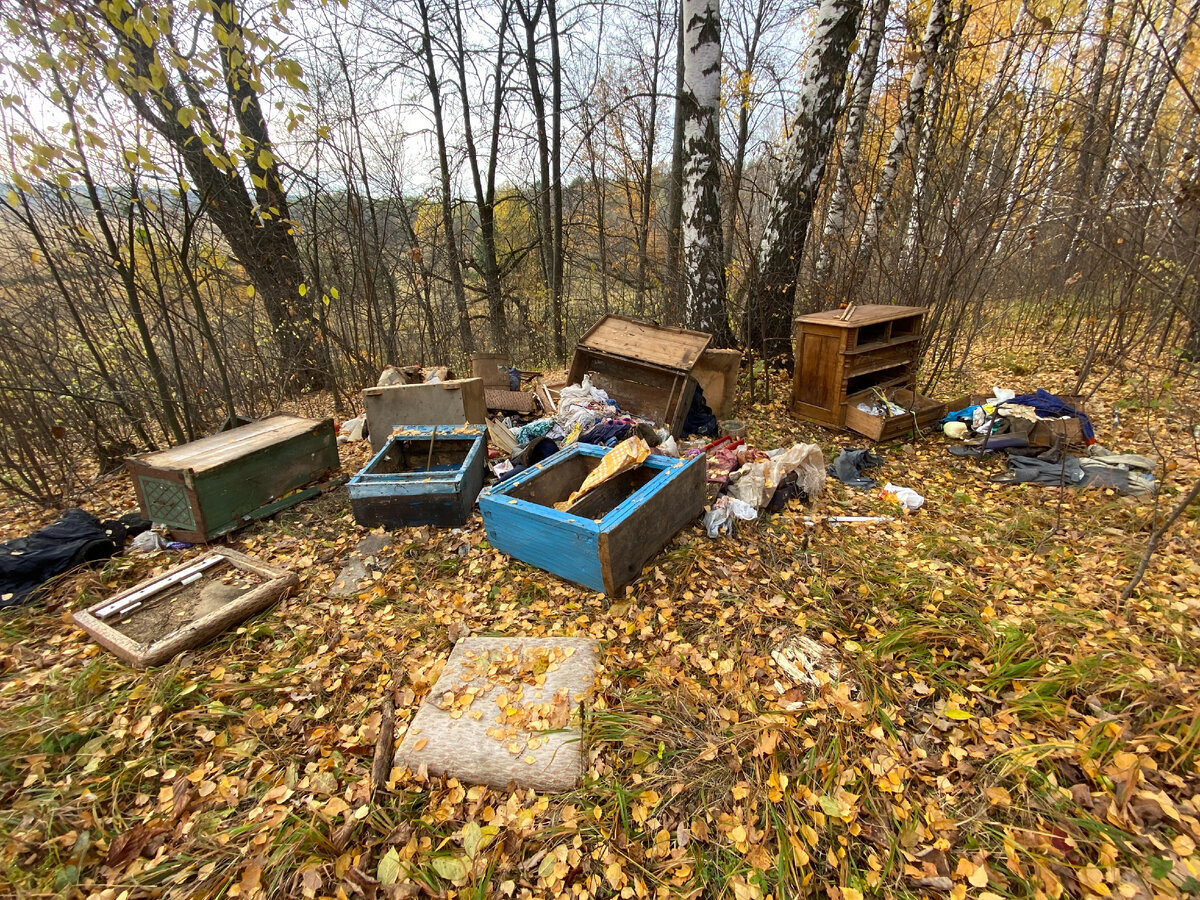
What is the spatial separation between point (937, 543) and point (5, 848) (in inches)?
197

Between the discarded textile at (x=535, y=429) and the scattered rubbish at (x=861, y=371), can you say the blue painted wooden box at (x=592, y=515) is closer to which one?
the discarded textile at (x=535, y=429)

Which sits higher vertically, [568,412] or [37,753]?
[568,412]

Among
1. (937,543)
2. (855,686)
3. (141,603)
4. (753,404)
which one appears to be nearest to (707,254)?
(753,404)

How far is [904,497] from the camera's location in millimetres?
4113

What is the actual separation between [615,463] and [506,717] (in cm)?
177

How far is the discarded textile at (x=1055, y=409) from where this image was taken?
4.64 metres

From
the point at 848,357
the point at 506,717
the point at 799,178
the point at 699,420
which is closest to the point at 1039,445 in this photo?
the point at 848,357

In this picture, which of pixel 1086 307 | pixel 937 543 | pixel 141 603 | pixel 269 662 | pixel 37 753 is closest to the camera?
pixel 37 753

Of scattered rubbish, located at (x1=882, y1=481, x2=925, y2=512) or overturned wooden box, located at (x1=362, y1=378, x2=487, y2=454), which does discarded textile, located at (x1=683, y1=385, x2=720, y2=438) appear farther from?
overturned wooden box, located at (x1=362, y1=378, x2=487, y2=454)

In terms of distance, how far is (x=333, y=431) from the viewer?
486 centimetres

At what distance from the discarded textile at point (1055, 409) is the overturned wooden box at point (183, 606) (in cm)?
657

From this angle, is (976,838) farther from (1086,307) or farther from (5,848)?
(1086,307)

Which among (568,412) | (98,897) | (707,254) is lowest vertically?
(98,897)

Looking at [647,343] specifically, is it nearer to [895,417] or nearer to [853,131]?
[895,417]
